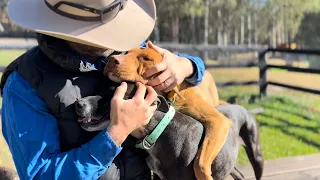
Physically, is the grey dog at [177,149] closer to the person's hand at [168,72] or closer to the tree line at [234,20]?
the person's hand at [168,72]

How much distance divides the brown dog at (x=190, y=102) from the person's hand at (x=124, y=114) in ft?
0.47

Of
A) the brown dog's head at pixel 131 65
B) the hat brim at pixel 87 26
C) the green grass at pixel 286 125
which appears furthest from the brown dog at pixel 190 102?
the green grass at pixel 286 125

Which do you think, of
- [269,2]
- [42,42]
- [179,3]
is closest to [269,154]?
[42,42]

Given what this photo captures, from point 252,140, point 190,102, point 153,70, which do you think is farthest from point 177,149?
point 252,140

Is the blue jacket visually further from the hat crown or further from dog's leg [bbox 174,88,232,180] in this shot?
dog's leg [bbox 174,88,232,180]

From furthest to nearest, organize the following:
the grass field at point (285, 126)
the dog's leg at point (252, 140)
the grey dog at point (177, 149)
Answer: the grass field at point (285, 126), the dog's leg at point (252, 140), the grey dog at point (177, 149)

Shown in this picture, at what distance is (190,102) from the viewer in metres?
2.07

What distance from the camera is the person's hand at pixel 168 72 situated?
1.79 m

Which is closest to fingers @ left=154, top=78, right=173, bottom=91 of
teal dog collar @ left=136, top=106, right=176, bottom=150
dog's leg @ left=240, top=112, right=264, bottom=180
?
teal dog collar @ left=136, top=106, right=176, bottom=150

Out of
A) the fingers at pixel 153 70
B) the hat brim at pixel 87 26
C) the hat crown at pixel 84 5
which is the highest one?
the hat crown at pixel 84 5

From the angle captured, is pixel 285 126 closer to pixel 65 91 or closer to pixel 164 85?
pixel 164 85

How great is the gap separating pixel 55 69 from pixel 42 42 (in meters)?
0.13

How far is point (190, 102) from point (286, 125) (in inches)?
181

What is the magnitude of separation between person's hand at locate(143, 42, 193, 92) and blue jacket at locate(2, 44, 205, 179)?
0.38 metres
